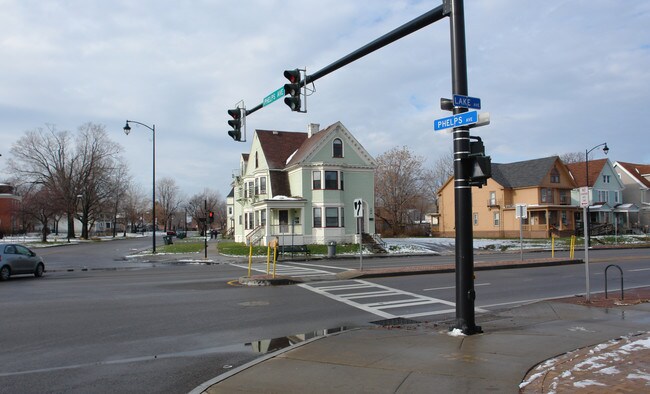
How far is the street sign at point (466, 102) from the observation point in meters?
8.55

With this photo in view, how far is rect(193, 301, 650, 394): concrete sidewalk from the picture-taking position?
19.0 feet

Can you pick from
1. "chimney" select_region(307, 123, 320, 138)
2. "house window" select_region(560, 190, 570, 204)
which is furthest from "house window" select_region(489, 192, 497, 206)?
"chimney" select_region(307, 123, 320, 138)

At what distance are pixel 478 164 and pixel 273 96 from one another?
754cm

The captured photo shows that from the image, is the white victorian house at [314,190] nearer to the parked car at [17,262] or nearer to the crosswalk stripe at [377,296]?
the parked car at [17,262]

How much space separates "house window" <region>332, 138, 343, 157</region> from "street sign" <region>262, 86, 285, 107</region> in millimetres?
27123

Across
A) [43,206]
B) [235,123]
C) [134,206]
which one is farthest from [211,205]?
[235,123]

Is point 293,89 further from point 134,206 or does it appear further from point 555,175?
point 134,206

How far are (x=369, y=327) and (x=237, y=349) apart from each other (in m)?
2.69

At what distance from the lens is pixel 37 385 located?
6375 millimetres

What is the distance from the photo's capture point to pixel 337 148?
139 feet

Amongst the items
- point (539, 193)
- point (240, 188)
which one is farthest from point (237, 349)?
point (539, 193)

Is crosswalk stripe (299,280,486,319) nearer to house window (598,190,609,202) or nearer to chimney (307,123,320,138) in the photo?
chimney (307,123,320,138)

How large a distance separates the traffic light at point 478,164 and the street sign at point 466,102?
551mm

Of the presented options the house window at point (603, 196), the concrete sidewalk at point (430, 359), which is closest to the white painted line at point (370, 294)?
the concrete sidewalk at point (430, 359)
